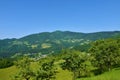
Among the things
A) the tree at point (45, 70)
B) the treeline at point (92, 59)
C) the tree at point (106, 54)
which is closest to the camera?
the tree at point (45, 70)

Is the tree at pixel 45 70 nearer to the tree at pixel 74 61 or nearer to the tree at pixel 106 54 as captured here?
the tree at pixel 74 61

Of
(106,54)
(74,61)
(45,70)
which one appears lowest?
(74,61)

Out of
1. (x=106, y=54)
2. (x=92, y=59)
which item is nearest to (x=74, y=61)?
(x=106, y=54)

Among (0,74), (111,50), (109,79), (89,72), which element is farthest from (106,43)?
(0,74)

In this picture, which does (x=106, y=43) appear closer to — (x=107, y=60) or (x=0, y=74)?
(x=107, y=60)

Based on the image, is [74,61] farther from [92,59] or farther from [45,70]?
[45,70]

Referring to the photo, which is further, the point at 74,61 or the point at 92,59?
the point at 92,59

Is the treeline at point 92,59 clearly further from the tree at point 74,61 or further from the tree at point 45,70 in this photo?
the tree at point 45,70

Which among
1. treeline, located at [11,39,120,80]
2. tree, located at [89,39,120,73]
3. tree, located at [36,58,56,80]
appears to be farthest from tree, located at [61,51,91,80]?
tree, located at [36,58,56,80]

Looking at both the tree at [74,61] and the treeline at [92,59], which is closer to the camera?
the tree at [74,61]

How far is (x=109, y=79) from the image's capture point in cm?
8100

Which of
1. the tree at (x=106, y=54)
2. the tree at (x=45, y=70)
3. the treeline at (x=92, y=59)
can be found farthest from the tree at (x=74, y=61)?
the tree at (x=45, y=70)

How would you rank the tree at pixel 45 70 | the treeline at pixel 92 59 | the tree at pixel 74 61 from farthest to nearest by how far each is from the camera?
the treeline at pixel 92 59
the tree at pixel 74 61
the tree at pixel 45 70

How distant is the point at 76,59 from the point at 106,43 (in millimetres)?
18340
